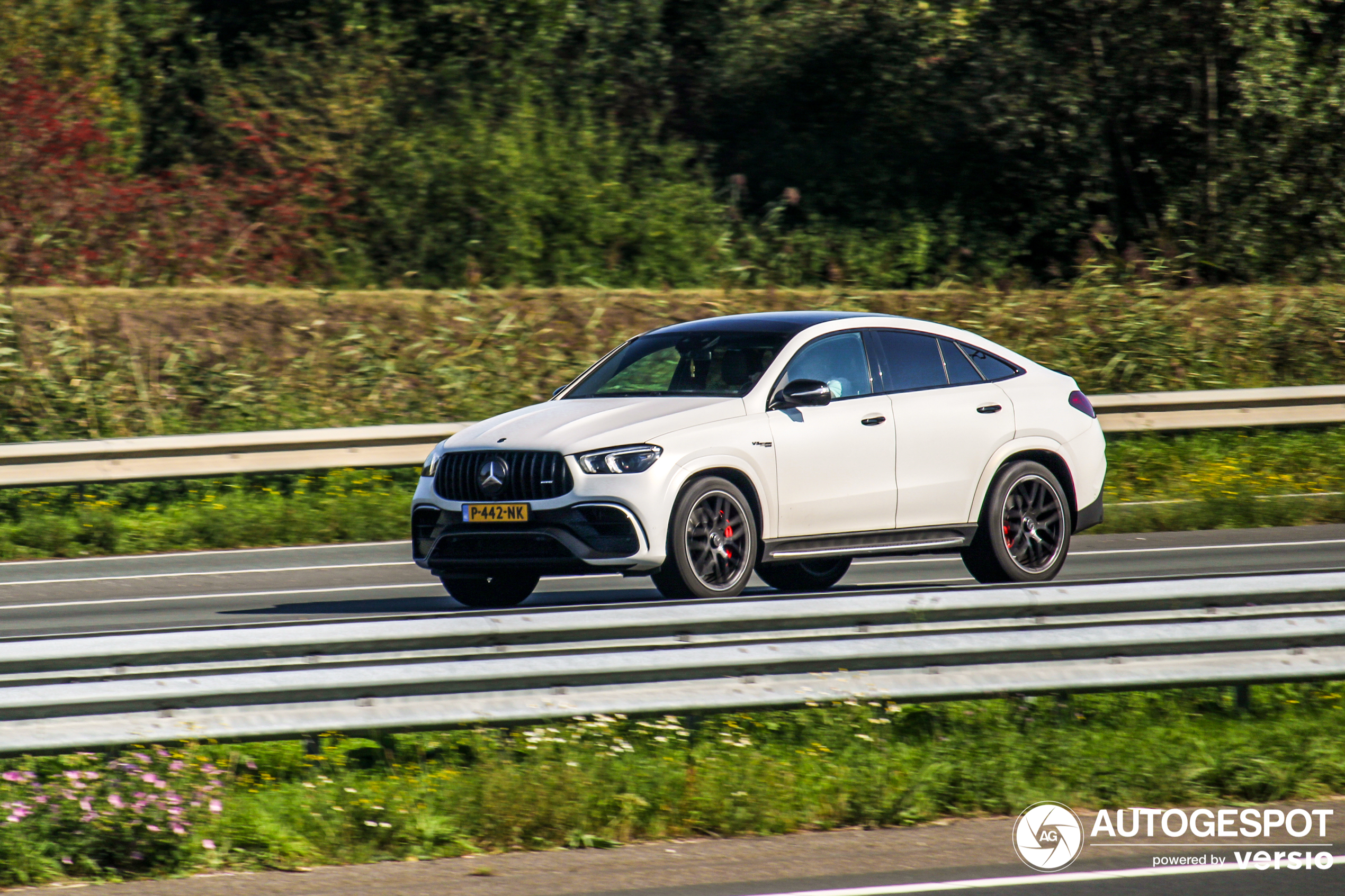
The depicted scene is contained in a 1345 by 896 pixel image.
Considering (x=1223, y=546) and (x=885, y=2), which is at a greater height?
(x=885, y=2)

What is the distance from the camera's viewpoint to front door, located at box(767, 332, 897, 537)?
927 centimetres

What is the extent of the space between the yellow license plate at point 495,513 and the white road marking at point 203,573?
10.2 ft

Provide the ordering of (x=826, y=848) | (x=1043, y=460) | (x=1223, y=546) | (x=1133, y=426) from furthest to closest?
(x=1133, y=426) < (x=1223, y=546) < (x=1043, y=460) < (x=826, y=848)

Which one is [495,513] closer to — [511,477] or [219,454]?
[511,477]

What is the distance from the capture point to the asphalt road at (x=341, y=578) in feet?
33.4

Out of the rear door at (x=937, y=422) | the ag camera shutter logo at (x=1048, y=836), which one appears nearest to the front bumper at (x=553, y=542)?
the rear door at (x=937, y=422)

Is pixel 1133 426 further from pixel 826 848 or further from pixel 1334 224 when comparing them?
pixel 826 848

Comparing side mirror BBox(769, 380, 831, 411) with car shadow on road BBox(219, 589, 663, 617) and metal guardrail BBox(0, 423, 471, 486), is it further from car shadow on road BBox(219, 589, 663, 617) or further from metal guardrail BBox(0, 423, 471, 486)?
metal guardrail BBox(0, 423, 471, 486)

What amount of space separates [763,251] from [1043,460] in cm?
1265

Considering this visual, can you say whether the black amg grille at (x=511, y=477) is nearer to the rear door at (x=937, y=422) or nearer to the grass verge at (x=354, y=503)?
the rear door at (x=937, y=422)

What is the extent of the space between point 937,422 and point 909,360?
433 mm

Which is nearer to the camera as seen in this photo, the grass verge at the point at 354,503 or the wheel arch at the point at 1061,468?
the wheel arch at the point at 1061,468

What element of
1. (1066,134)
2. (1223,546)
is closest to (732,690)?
(1223,546)

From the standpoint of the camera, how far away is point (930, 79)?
2455 centimetres
